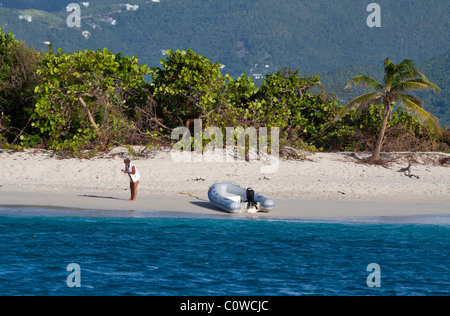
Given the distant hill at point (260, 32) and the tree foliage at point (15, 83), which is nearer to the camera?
the tree foliage at point (15, 83)

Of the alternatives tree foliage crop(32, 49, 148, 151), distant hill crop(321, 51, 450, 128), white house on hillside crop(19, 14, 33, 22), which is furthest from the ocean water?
white house on hillside crop(19, 14, 33, 22)

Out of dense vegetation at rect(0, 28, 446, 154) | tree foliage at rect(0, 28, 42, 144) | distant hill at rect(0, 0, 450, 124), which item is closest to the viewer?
dense vegetation at rect(0, 28, 446, 154)

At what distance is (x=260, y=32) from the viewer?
144 m

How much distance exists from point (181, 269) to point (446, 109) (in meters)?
76.0

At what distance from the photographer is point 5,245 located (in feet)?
44.6

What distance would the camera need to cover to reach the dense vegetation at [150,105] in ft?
80.3

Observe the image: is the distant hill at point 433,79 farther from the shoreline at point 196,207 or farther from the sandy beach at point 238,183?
the shoreline at point 196,207

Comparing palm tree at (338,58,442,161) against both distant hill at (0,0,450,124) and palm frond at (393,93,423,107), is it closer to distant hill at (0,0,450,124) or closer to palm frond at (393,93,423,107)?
palm frond at (393,93,423,107)

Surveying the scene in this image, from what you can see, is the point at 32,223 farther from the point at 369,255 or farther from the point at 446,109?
the point at 446,109

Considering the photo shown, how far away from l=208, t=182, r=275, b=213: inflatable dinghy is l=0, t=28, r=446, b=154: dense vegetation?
7.82 meters

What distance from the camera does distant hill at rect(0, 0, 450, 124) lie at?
133 meters

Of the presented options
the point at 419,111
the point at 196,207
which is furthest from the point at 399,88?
the point at 196,207

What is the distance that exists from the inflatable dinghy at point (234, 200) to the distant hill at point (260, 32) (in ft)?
365

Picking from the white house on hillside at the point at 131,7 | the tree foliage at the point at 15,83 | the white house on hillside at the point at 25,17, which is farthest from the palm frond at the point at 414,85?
the white house on hillside at the point at 131,7
